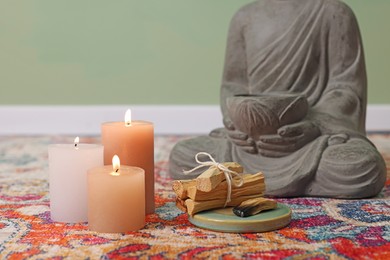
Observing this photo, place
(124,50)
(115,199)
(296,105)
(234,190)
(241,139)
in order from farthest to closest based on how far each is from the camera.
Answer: (124,50)
(241,139)
(296,105)
(234,190)
(115,199)

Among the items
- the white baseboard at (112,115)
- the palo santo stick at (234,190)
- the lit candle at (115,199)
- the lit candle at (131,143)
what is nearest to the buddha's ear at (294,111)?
the palo santo stick at (234,190)

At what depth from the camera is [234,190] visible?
1.58 meters

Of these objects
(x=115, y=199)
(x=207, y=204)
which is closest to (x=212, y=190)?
(x=207, y=204)

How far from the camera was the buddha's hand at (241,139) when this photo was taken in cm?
209

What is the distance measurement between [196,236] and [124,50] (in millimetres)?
2331

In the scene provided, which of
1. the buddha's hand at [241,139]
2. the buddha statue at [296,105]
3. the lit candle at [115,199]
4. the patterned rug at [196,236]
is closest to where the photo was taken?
the patterned rug at [196,236]

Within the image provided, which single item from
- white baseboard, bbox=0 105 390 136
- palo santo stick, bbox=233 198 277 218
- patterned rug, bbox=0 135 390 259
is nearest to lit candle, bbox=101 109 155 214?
→ patterned rug, bbox=0 135 390 259

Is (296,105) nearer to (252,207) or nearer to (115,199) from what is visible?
(252,207)

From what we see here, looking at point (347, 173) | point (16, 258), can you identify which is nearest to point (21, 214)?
point (16, 258)

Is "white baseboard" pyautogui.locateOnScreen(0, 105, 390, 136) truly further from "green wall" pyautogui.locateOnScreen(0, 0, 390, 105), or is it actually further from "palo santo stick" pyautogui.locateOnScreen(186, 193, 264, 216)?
"palo santo stick" pyautogui.locateOnScreen(186, 193, 264, 216)

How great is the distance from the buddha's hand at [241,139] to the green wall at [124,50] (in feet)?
5.14

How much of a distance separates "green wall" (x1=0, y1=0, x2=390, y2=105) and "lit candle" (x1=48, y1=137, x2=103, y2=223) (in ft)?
6.91

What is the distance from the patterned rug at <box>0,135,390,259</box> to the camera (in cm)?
135

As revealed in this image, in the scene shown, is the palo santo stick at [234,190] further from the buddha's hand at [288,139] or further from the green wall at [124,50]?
the green wall at [124,50]
